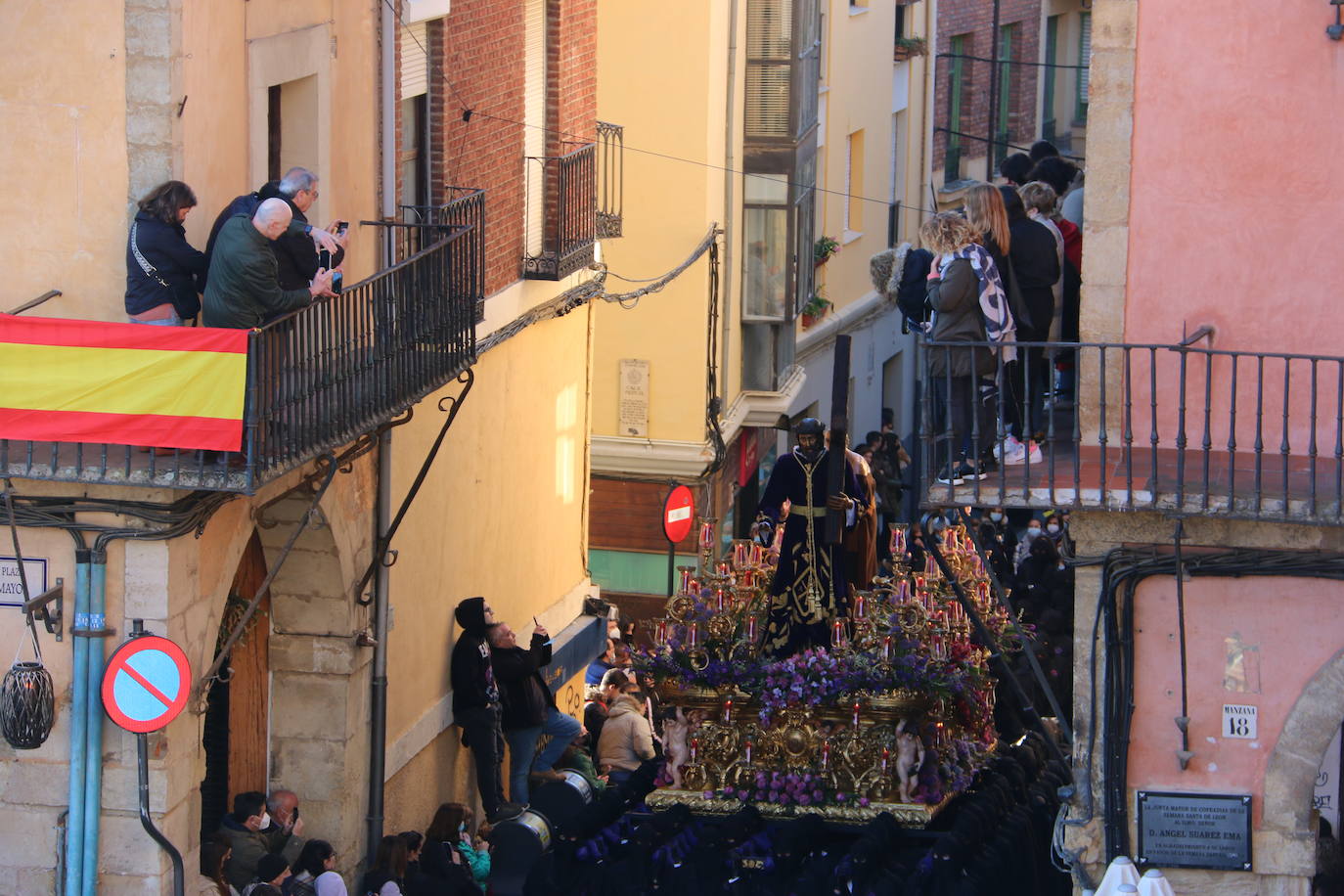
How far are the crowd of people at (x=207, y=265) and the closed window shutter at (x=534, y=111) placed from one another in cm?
692

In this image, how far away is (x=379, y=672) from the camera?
14625 millimetres

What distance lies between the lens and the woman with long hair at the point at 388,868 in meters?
13.1

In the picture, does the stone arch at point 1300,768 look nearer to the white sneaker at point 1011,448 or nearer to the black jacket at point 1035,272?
the white sneaker at point 1011,448

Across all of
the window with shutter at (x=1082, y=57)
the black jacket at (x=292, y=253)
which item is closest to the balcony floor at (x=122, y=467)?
the black jacket at (x=292, y=253)

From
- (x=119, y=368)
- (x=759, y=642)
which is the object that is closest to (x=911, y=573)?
(x=759, y=642)

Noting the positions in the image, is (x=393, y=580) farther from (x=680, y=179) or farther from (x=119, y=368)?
(x=680, y=179)

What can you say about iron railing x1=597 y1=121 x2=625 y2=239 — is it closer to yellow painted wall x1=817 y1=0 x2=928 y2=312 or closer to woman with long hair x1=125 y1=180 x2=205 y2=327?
yellow painted wall x1=817 y1=0 x2=928 y2=312

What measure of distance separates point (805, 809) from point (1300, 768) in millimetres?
3516

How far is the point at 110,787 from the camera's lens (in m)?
11.5

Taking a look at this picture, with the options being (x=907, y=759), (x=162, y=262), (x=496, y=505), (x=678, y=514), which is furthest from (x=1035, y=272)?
(x=678, y=514)

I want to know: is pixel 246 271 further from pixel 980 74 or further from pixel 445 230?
pixel 980 74

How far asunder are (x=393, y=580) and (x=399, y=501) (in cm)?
54

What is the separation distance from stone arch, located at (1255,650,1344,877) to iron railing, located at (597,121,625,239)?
10.5 meters

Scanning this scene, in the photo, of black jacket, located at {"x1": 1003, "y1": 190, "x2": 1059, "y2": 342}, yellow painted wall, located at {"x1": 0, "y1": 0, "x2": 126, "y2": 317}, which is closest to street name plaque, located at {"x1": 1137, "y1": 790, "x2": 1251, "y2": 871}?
black jacket, located at {"x1": 1003, "y1": 190, "x2": 1059, "y2": 342}
